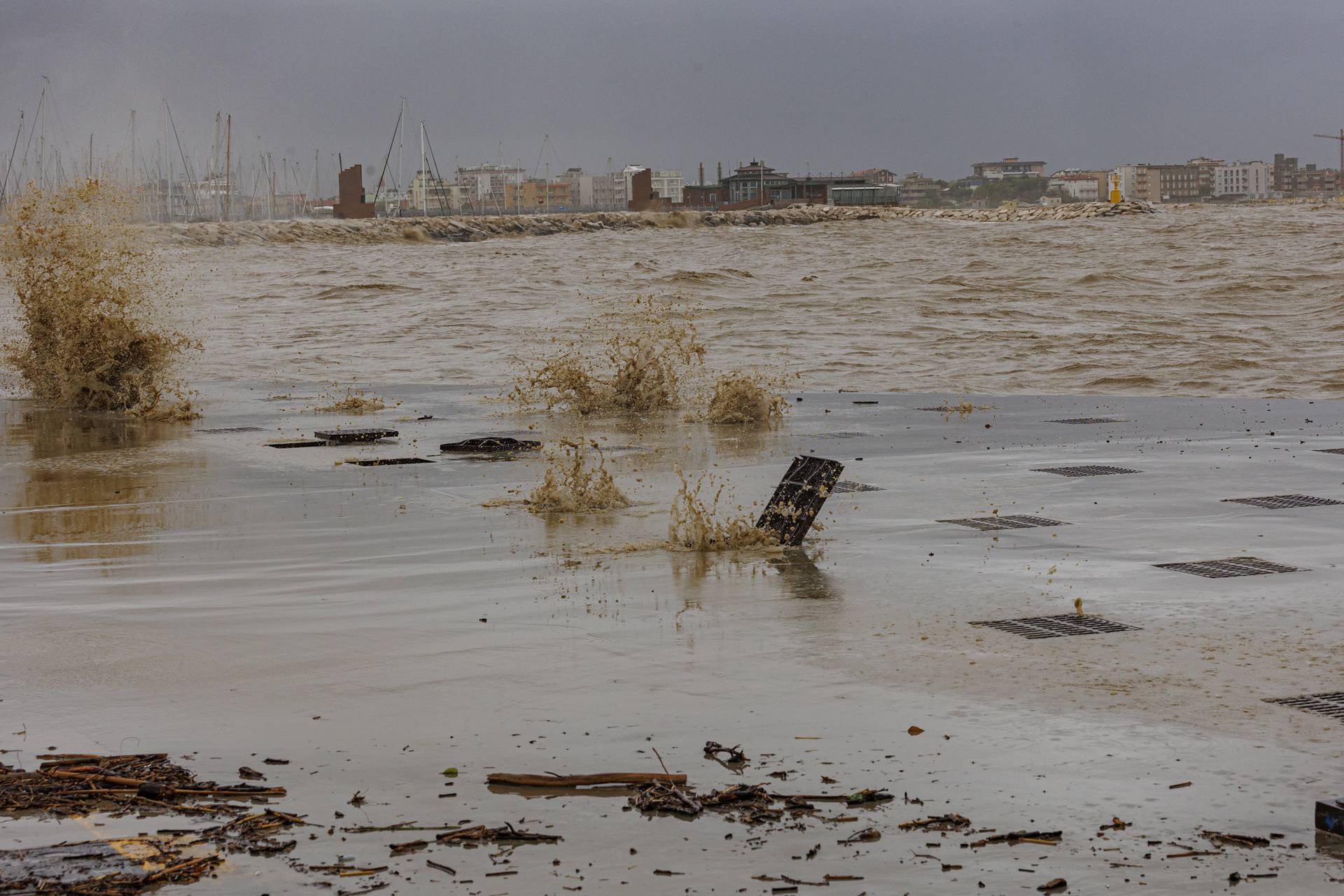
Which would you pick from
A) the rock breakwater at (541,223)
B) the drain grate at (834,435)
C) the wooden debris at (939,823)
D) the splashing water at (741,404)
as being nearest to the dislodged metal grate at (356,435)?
the splashing water at (741,404)

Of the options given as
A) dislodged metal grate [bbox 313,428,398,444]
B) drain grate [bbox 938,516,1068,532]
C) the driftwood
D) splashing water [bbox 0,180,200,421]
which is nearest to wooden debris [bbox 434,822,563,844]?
the driftwood

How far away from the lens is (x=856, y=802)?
385cm

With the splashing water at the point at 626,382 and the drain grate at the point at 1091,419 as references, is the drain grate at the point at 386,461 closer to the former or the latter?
the splashing water at the point at 626,382

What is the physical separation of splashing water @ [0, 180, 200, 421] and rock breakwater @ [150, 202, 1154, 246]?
2827 inches

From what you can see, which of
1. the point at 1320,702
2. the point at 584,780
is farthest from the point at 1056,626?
the point at 584,780

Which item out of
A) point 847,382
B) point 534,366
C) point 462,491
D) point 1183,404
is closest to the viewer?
point 462,491

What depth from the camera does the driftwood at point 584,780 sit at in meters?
3.99

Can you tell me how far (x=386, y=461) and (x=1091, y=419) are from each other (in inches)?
273

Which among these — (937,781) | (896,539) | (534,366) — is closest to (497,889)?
(937,781)

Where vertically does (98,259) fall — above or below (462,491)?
above

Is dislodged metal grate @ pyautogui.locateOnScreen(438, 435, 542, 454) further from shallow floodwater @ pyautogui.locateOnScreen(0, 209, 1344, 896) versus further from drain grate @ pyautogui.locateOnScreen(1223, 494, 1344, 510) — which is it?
drain grate @ pyautogui.locateOnScreen(1223, 494, 1344, 510)

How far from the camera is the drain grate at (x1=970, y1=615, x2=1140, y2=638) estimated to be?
5.76 m

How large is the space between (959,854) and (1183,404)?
13.9 m

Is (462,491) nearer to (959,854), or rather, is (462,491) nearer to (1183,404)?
(959,854)
